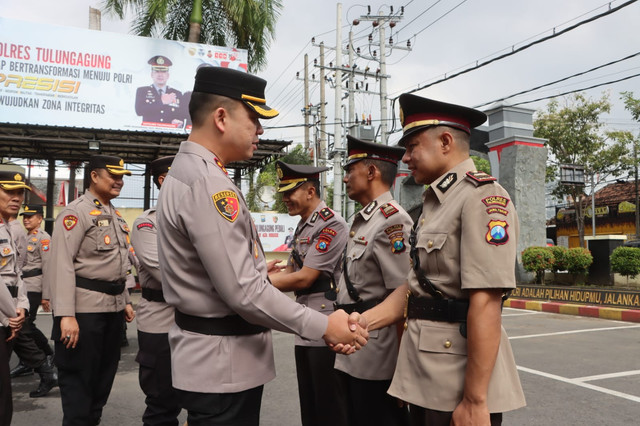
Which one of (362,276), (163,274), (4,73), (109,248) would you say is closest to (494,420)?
(362,276)

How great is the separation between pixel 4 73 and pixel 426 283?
557 inches

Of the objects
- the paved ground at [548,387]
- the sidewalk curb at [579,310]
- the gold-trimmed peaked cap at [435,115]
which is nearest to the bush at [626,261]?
the sidewalk curb at [579,310]

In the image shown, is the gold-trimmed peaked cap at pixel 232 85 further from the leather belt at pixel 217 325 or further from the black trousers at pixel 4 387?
the black trousers at pixel 4 387

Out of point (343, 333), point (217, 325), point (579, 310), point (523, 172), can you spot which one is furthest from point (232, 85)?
point (523, 172)

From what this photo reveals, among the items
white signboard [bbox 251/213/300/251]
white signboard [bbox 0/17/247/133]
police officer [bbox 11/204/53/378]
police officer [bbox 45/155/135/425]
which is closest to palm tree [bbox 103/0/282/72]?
white signboard [bbox 0/17/247/133]

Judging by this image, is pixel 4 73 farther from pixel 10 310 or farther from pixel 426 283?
pixel 426 283

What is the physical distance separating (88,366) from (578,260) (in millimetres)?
12298

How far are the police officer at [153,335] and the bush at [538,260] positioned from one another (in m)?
11.2

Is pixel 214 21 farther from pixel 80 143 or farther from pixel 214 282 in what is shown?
pixel 214 282

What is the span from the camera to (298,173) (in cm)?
374

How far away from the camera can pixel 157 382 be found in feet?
11.2

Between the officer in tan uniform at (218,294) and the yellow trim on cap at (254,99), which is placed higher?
the yellow trim on cap at (254,99)

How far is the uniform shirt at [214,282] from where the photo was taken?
1.74 metres

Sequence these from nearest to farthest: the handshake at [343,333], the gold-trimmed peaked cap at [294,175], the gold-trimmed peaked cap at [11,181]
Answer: the handshake at [343,333], the gold-trimmed peaked cap at [294,175], the gold-trimmed peaked cap at [11,181]
